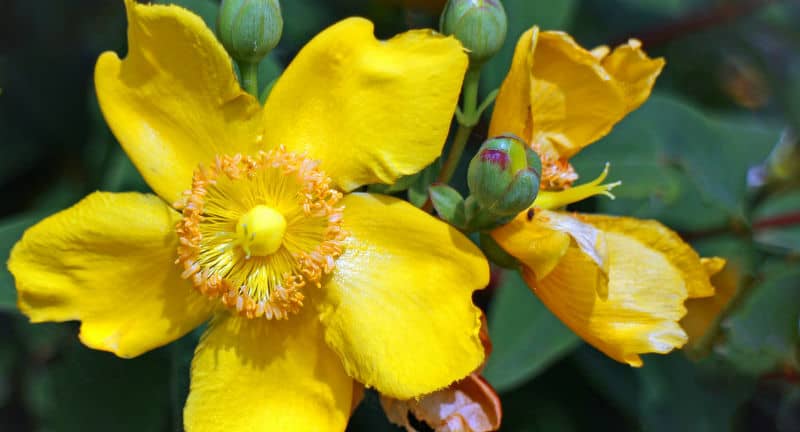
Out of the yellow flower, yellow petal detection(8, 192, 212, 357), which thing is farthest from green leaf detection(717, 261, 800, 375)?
yellow petal detection(8, 192, 212, 357)

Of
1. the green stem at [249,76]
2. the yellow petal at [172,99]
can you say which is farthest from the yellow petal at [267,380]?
the green stem at [249,76]

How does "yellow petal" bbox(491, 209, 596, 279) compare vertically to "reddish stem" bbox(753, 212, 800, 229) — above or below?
above

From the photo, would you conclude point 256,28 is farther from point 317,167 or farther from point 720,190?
point 720,190

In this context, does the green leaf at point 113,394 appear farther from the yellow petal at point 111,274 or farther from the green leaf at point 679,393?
the green leaf at point 679,393

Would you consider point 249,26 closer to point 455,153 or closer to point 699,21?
point 455,153

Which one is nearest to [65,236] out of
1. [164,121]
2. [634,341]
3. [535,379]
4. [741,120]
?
[164,121]

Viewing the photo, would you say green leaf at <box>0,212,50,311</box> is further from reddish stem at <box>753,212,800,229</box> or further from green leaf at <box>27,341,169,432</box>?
reddish stem at <box>753,212,800,229</box>
